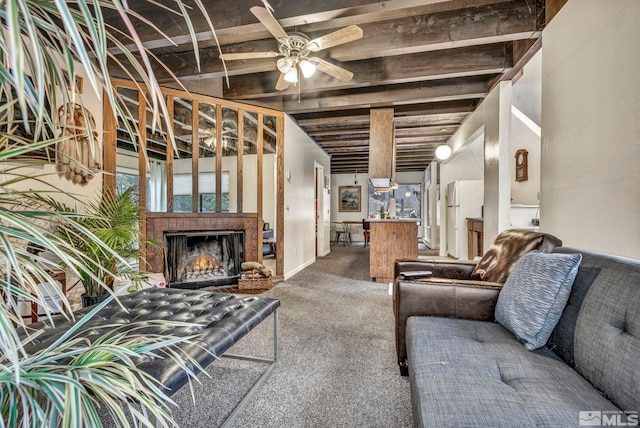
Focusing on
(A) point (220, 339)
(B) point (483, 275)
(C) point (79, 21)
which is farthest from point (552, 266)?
(C) point (79, 21)

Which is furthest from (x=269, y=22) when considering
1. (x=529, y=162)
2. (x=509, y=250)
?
(x=529, y=162)

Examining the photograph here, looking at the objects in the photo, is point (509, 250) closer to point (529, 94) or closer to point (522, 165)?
point (522, 165)

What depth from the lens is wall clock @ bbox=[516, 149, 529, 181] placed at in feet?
15.3

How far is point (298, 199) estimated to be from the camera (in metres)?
5.01

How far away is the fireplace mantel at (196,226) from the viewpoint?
3.42 metres

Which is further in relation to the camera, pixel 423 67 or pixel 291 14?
pixel 423 67

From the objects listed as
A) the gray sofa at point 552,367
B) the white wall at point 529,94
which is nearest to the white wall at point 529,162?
the white wall at point 529,94

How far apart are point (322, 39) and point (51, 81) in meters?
2.06

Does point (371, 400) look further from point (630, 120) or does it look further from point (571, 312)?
point (630, 120)

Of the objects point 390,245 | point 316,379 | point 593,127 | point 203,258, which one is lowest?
point 316,379

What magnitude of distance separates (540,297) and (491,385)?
1.83 feet

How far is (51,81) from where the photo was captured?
24.8 inches

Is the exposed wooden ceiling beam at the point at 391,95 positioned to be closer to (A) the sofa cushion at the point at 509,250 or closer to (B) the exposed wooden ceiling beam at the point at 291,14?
(B) the exposed wooden ceiling beam at the point at 291,14

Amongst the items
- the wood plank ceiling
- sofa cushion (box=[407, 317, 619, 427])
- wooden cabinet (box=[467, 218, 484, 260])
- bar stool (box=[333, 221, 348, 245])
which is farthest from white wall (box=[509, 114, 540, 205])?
bar stool (box=[333, 221, 348, 245])
